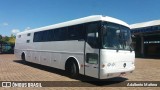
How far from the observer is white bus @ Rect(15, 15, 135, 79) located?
→ 942 centimetres

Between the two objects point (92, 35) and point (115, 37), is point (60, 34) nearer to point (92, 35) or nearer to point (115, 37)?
point (92, 35)

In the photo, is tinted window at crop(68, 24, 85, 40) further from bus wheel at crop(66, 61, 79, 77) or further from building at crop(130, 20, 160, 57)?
building at crop(130, 20, 160, 57)

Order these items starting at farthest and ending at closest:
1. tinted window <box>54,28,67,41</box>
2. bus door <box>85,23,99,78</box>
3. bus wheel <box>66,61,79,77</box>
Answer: tinted window <box>54,28,67,41</box> < bus wheel <box>66,61,79,77</box> < bus door <box>85,23,99,78</box>

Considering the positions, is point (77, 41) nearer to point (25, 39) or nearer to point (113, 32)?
point (113, 32)

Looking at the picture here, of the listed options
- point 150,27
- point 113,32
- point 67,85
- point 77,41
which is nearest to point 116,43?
point 113,32

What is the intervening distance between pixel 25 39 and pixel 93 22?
11.0 metres

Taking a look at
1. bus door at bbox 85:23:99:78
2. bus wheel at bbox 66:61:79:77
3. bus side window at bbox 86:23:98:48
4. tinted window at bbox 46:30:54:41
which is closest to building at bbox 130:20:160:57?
tinted window at bbox 46:30:54:41

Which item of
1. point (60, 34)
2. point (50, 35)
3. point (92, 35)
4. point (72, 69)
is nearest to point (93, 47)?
point (92, 35)

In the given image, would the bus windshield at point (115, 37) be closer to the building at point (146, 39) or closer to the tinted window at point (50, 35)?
the tinted window at point (50, 35)

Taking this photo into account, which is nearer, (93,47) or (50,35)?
(93,47)

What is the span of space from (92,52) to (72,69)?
2271 millimetres

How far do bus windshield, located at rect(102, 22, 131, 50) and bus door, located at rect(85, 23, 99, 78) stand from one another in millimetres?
460

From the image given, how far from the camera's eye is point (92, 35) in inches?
394

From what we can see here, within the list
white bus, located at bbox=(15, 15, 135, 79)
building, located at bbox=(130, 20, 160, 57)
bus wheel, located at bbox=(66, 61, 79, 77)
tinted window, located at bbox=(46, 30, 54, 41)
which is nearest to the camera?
white bus, located at bbox=(15, 15, 135, 79)
